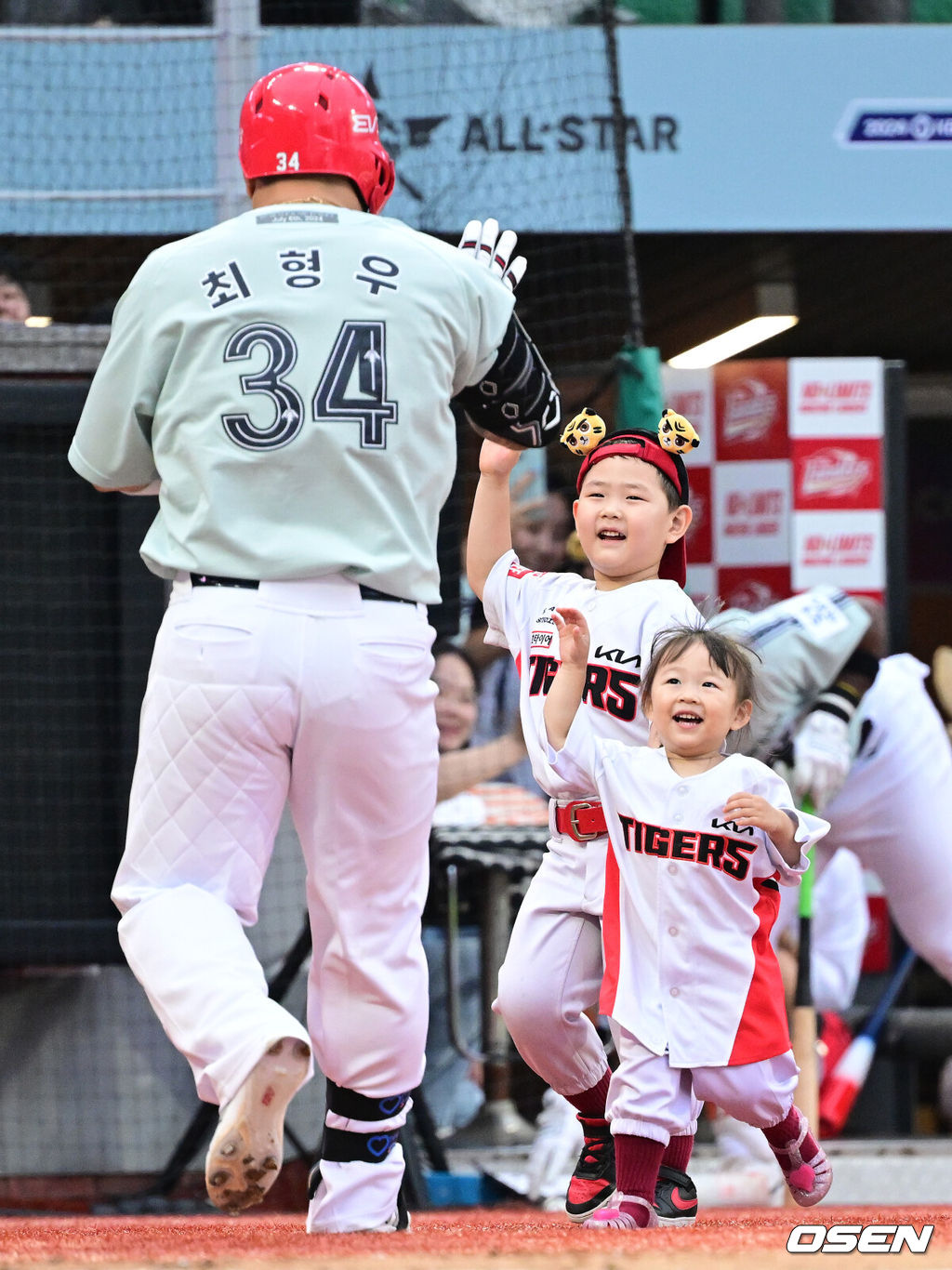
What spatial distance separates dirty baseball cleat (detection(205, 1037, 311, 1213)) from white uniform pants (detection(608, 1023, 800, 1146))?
0.64 meters

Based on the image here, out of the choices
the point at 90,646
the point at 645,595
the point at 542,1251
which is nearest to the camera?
the point at 542,1251

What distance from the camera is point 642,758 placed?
10.1 feet

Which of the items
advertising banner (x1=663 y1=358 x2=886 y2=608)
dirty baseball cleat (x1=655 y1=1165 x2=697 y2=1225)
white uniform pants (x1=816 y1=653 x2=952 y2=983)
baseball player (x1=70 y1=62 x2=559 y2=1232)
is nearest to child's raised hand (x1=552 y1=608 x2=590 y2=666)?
baseball player (x1=70 y1=62 x2=559 y2=1232)

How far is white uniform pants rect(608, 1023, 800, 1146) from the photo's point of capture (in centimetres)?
290

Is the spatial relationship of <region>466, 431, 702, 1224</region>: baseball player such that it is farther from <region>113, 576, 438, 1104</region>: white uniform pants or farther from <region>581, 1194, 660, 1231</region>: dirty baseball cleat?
<region>113, 576, 438, 1104</region>: white uniform pants

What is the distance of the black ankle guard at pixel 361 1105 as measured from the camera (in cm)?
285

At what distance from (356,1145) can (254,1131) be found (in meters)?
0.47

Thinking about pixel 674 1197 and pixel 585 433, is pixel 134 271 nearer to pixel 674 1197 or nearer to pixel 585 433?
pixel 585 433

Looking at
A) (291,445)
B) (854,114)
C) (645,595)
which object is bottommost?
(645,595)

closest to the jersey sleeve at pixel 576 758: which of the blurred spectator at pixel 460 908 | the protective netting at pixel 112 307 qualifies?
the protective netting at pixel 112 307

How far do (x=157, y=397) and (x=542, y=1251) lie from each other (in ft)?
4.52

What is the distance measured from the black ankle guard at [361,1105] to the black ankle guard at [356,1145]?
0.03m

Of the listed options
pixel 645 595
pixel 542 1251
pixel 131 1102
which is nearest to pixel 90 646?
pixel 131 1102

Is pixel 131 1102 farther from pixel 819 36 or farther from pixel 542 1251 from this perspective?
pixel 819 36
